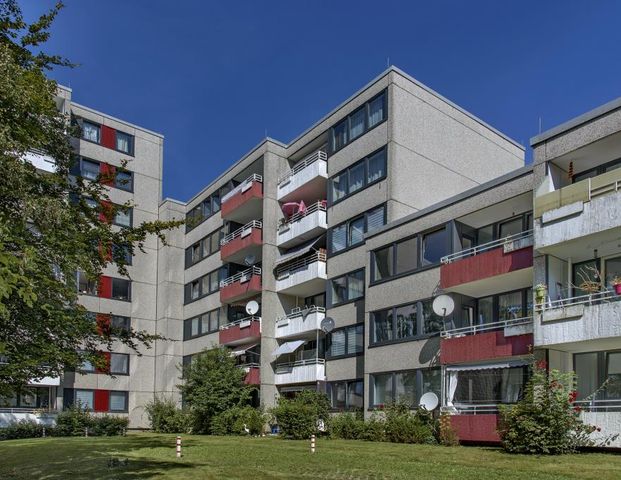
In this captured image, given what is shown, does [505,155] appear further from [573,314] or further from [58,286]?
[58,286]

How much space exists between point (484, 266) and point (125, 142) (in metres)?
38.5

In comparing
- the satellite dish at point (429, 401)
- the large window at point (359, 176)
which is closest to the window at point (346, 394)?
the satellite dish at point (429, 401)

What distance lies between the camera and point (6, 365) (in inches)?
598

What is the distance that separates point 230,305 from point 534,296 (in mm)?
28553

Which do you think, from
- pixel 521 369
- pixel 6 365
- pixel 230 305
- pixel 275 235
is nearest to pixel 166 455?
pixel 6 365

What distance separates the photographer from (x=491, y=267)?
990 inches

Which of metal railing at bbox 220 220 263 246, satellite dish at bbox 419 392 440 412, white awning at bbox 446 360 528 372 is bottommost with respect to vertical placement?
satellite dish at bbox 419 392 440 412

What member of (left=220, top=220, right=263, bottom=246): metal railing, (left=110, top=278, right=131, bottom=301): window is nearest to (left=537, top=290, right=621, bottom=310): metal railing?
(left=220, top=220, right=263, bottom=246): metal railing

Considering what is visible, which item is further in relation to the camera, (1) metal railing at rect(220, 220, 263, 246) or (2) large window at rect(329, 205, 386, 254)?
(1) metal railing at rect(220, 220, 263, 246)

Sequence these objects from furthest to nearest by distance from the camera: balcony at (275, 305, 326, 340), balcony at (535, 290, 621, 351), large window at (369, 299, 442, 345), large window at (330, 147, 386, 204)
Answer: balcony at (275, 305, 326, 340)
large window at (330, 147, 386, 204)
large window at (369, 299, 442, 345)
balcony at (535, 290, 621, 351)

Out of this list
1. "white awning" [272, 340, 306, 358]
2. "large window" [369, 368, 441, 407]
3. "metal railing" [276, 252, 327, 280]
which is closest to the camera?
"large window" [369, 368, 441, 407]

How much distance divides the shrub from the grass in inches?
27.6

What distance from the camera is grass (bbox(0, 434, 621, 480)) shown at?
51.2 feet

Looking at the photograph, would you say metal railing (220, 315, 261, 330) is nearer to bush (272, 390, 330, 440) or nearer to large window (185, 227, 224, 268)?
large window (185, 227, 224, 268)
